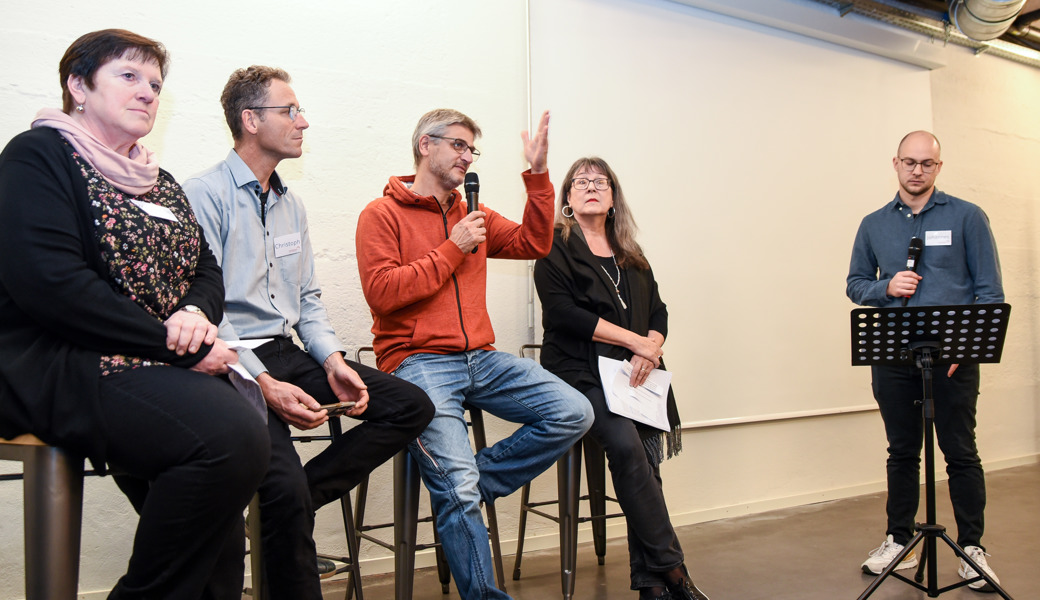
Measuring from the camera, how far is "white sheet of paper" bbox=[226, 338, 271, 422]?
161 cm

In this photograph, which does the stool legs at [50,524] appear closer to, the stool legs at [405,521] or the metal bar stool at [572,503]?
the stool legs at [405,521]

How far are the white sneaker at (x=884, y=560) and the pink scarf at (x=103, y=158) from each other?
2.73 meters

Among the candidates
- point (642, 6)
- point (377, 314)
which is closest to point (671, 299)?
point (642, 6)

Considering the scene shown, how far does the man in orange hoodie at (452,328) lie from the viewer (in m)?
2.20

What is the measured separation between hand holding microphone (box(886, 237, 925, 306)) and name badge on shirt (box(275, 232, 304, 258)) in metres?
2.19

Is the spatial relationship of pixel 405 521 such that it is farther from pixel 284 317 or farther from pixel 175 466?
pixel 175 466

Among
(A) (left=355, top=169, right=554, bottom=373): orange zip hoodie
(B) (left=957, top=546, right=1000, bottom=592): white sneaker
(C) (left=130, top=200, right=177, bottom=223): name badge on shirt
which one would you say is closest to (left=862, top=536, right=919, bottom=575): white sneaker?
(B) (left=957, top=546, right=1000, bottom=592): white sneaker

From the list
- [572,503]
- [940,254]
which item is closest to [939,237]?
[940,254]

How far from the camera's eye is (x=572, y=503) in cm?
263

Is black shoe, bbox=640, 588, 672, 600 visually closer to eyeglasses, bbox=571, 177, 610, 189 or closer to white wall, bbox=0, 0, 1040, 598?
white wall, bbox=0, 0, 1040, 598

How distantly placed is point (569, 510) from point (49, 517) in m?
1.67

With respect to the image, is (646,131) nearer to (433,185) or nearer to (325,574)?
(433,185)

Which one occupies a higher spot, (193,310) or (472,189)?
(472,189)

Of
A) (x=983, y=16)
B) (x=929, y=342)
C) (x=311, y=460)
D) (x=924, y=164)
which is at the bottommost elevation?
(x=311, y=460)
